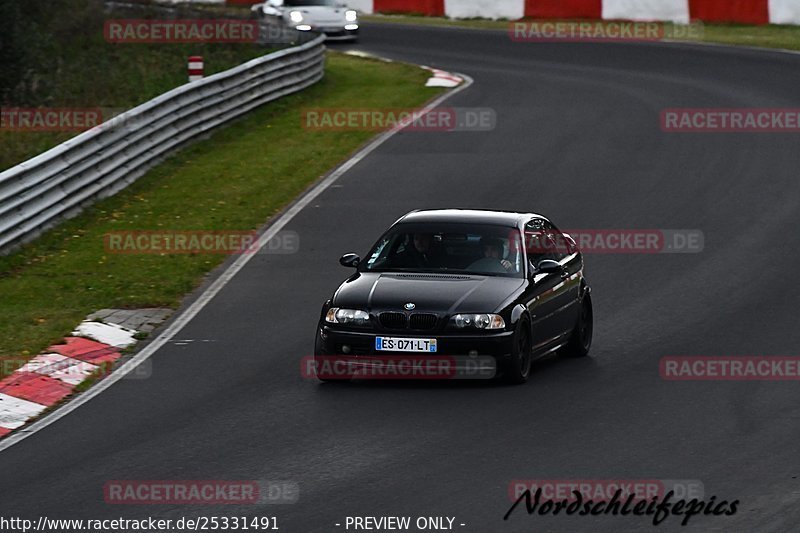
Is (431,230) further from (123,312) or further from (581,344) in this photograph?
(123,312)

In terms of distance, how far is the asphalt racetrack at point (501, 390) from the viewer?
948cm

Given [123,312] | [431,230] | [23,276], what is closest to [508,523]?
[431,230]

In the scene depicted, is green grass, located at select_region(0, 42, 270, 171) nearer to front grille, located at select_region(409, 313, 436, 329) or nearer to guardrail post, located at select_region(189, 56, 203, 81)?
guardrail post, located at select_region(189, 56, 203, 81)

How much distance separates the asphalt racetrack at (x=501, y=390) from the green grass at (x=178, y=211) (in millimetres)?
854

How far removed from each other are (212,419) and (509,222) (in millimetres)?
3618

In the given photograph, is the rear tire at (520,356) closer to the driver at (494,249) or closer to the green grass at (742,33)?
the driver at (494,249)

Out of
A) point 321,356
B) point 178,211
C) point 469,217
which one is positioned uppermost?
point 469,217

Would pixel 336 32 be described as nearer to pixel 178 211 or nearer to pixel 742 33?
pixel 742 33

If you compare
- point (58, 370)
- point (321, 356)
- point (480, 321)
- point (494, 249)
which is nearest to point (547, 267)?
point (494, 249)

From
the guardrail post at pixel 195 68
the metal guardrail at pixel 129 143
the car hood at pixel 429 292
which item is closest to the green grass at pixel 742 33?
the metal guardrail at pixel 129 143

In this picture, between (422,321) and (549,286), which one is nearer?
(422,321)

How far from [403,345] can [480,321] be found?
0.65 m

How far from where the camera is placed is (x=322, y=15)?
39.8 m

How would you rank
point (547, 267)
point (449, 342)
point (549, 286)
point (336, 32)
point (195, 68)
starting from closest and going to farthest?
point (449, 342)
point (547, 267)
point (549, 286)
point (195, 68)
point (336, 32)
